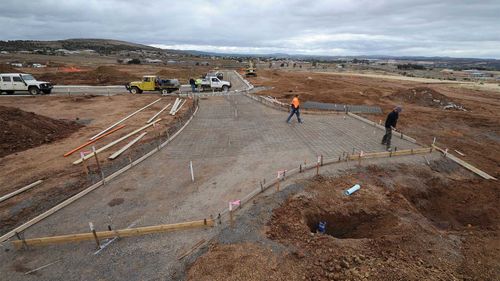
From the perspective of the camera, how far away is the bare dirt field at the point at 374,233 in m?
5.18

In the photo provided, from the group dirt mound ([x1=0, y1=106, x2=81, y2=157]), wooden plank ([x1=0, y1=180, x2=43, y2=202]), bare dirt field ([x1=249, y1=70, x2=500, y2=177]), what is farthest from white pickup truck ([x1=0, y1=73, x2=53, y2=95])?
Answer: bare dirt field ([x1=249, y1=70, x2=500, y2=177])

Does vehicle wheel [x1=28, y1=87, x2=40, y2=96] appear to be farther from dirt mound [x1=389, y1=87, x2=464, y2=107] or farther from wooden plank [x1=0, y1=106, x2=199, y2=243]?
dirt mound [x1=389, y1=87, x2=464, y2=107]

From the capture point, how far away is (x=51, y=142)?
501 inches

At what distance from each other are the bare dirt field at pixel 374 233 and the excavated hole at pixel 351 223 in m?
0.03

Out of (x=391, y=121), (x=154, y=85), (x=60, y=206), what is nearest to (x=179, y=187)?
(x=60, y=206)

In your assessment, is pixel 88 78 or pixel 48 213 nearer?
pixel 48 213

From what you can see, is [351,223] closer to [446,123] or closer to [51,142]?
[51,142]

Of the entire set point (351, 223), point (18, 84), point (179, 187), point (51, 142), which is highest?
point (18, 84)

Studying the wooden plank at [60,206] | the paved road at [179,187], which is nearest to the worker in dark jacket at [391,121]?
the paved road at [179,187]

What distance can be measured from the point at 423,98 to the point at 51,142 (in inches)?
1217

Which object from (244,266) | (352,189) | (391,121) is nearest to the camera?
(244,266)

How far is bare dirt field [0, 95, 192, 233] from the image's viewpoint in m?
7.87

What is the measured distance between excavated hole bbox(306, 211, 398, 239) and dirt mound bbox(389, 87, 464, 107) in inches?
938

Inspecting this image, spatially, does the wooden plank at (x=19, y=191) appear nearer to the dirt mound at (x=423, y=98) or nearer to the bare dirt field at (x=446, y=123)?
the bare dirt field at (x=446, y=123)
